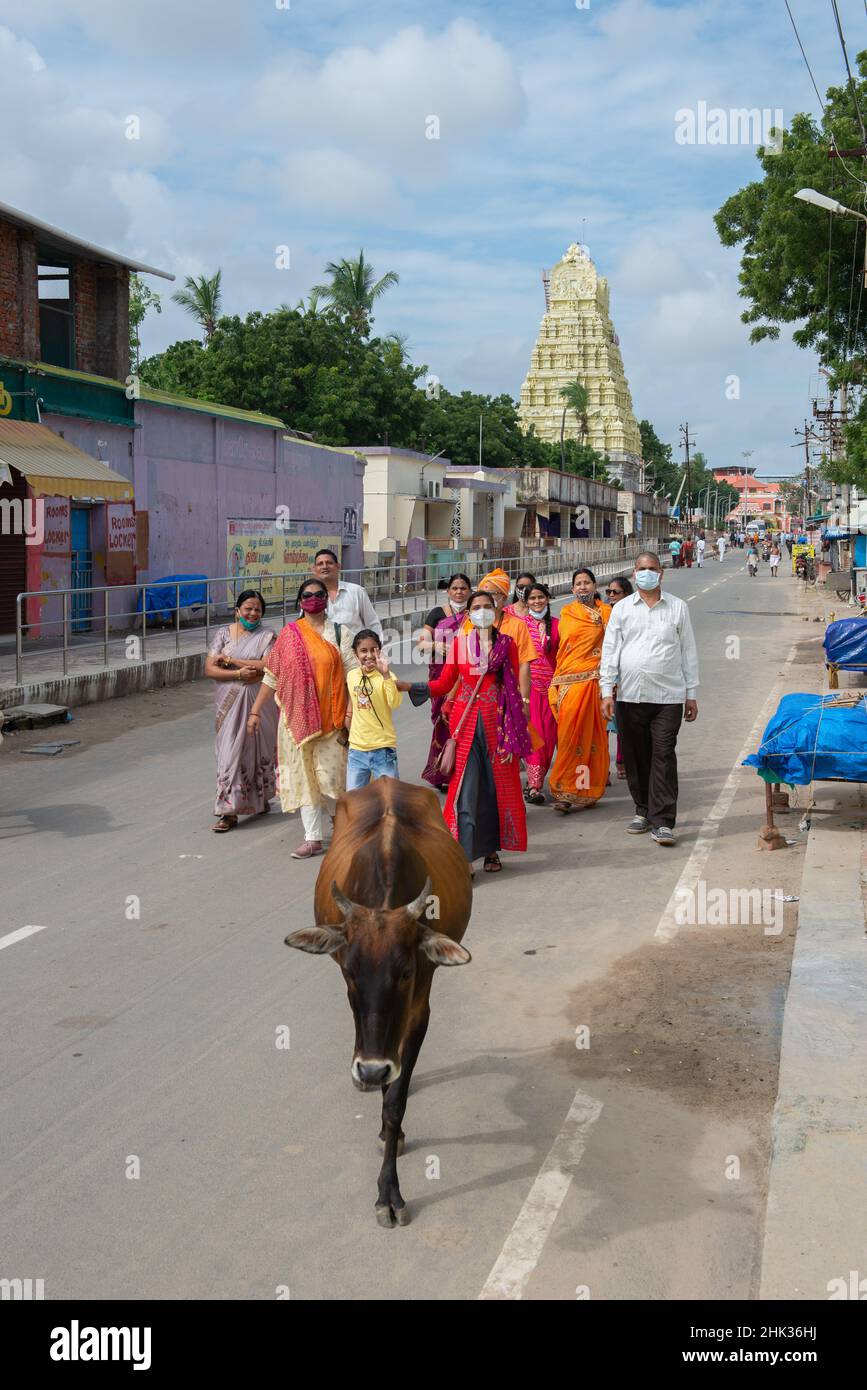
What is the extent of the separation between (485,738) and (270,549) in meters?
21.2

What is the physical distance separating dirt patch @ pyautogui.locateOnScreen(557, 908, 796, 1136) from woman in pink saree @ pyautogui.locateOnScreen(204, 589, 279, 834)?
12.3ft

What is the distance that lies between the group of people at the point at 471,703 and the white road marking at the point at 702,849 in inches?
13.2

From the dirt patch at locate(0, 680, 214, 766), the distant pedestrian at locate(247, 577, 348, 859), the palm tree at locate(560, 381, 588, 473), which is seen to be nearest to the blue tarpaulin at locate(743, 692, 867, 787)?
the distant pedestrian at locate(247, 577, 348, 859)

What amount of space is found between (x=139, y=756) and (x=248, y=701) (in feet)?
10.9

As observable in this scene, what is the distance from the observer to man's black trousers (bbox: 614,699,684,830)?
8.82 m

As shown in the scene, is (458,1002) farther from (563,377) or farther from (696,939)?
(563,377)

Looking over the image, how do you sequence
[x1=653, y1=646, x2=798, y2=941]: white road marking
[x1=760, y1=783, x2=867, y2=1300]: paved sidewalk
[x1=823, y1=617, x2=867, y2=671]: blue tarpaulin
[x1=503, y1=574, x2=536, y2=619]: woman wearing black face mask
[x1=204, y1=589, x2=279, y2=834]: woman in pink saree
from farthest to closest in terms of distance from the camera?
1. [x1=823, y1=617, x2=867, y2=671]: blue tarpaulin
2. [x1=503, y1=574, x2=536, y2=619]: woman wearing black face mask
3. [x1=204, y1=589, x2=279, y2=834]: woman in pink saree
4. [x1=653, y1=646, x2=798, y2=941]: white road marking
5. [x1=760, y1=783, x2=867, y2=1300]: paved sidewalk

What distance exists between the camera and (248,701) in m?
9.39

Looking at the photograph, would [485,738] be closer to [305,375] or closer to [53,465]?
[53,465]

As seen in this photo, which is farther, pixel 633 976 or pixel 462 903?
pixel 633 976

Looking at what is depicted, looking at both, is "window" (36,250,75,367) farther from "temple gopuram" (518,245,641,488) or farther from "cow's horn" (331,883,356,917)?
"temple gopuram" (518,245,641,488)

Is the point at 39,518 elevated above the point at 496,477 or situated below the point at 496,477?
below
